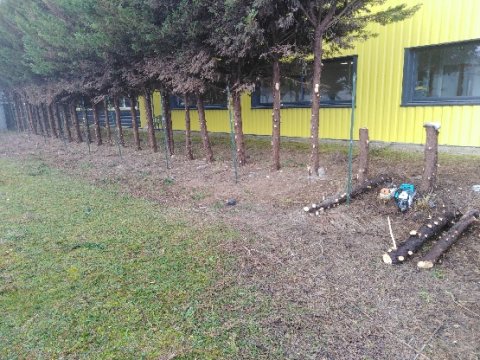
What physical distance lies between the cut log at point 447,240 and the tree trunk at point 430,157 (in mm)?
750

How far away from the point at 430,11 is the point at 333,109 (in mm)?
3085

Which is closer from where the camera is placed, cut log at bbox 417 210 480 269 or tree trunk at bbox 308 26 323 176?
cut log at bbox 417 210 480 269

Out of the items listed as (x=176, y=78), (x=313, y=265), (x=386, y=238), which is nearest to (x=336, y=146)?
(x=176, y=78)

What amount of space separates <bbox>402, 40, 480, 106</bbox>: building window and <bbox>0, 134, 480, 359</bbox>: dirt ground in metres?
1.35

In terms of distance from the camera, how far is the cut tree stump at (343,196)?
4.78 metres

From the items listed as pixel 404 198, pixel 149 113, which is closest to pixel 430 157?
pixel 404 198

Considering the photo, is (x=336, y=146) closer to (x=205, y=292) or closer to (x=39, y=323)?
(x=205, y=292)

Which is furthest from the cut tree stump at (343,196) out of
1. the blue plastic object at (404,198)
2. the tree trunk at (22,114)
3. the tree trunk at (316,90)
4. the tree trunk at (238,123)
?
the tree trunk at (22,114)

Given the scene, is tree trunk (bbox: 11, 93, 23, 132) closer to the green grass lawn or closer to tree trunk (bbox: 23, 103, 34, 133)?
tree trunk (bbox: 23, 103, 34, 133)

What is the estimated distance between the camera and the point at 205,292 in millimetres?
2971

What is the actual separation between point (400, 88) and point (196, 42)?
4957 mm

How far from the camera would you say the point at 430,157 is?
470 cm

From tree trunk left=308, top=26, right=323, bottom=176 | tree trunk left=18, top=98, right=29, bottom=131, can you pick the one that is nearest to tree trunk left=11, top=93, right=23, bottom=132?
tree trunk left=18, top=98, right=29, bottom=131

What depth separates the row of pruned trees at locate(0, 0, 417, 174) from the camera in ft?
18.2
